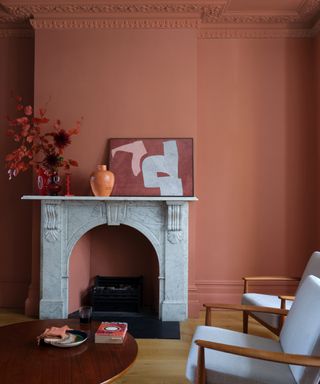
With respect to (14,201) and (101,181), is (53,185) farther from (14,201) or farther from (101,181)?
(14,201)

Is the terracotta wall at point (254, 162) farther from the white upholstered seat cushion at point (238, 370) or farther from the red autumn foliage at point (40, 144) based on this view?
the white upholstered seat cushion at point (238, 370)

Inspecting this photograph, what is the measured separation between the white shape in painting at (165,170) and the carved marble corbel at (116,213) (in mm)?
348

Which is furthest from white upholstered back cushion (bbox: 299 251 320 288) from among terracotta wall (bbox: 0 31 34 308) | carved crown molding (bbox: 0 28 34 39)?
carved crown molding (bbox: 0 28 34 39)

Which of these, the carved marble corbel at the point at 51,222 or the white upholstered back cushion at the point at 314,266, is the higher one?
the carved marble corbel at the point at 51,222

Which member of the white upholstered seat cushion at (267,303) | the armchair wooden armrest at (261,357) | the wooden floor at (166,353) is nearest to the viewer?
the armchair wooden armrest at (261,357)

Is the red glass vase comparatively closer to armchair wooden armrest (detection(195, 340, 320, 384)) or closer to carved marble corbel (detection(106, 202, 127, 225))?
carved marble corbel (detection(106, 202, 127, 225))

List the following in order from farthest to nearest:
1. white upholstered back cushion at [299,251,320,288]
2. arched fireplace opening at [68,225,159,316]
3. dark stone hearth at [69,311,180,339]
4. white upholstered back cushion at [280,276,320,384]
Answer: arched fireplace opening at [68,225,159,316] < dark stone hearth at [69,311,180,339] < white upholstered back cushion at [299,251,320,288] < white upholstered back cushion at [280,276,320,384]

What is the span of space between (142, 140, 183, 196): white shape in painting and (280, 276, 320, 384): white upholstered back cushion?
202 centimetres

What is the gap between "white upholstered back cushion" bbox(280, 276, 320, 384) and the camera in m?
1.76

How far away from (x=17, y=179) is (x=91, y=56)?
1625 millimetres

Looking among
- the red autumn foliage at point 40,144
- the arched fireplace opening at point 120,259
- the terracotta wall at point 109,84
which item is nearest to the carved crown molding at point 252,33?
the terracotta wall at point 109,84

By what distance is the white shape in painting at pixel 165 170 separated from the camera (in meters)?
3.98

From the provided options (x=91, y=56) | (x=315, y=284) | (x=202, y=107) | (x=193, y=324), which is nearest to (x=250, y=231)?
(x=193, y=324)

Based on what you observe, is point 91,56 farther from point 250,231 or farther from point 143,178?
point 250,231
